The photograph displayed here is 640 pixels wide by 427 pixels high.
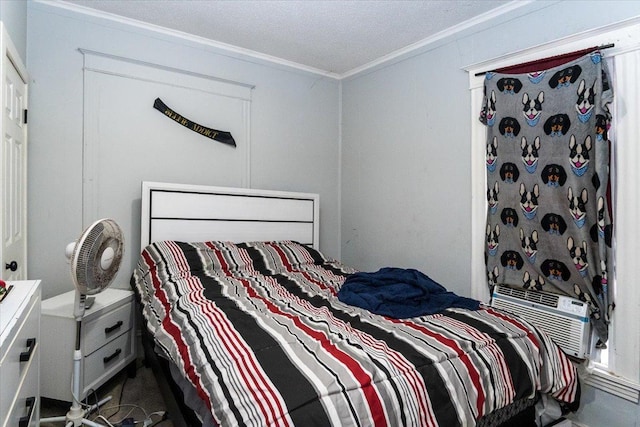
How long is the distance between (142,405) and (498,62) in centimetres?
316

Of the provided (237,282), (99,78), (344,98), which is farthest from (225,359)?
(344,98)

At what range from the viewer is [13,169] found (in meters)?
2.05

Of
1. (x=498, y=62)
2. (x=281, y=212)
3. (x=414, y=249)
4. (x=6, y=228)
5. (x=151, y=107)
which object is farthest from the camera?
(x=281, y=212)

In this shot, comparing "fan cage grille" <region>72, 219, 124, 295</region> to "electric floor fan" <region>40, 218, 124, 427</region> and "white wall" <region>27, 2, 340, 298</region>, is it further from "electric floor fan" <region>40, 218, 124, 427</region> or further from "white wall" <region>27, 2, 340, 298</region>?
"white wall" <region>27, 2, 340, 298</region>

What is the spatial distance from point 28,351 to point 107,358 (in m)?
1.14

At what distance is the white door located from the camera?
69.3 inches

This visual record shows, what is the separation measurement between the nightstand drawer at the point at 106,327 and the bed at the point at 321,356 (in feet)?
0.55

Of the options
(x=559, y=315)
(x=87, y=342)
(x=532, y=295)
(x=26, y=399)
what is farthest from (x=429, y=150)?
(x=26, y=399)

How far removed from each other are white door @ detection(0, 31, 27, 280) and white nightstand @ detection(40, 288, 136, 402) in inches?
12.3

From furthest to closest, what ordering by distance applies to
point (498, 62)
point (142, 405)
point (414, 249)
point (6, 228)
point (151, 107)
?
1. point (414, 249)
2. point (151, 107)
3. point (498, 62)
4. point (142, 405)
5. point (6, 228)

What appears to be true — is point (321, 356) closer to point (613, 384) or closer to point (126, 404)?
point (126, 404)

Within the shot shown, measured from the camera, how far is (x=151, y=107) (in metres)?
2.92

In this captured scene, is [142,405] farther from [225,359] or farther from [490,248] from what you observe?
[490,248]

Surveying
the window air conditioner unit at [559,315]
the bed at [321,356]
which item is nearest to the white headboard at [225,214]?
the bed at [321,356]
